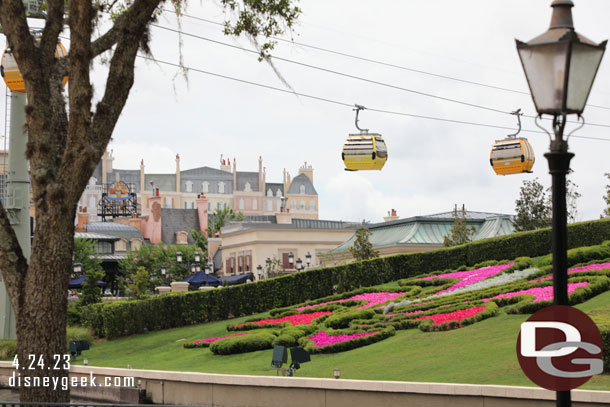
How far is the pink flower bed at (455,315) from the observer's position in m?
23.3

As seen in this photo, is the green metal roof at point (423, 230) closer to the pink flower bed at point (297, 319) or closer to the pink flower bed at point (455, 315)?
the pink flower bed at point (297, 319)

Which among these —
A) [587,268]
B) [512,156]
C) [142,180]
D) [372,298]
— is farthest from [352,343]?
[142,180]

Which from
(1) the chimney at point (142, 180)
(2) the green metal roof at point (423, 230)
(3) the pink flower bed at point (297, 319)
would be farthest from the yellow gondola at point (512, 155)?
(1) the chimney at point (142, 180)

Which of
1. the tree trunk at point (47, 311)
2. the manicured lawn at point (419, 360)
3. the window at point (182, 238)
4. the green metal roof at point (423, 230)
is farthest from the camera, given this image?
the window at point (182, 238)

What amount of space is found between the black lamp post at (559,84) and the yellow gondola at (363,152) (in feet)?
54.3

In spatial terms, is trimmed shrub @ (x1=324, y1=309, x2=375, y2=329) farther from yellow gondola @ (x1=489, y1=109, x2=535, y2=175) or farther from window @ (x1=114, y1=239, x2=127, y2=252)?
window @ (x1=114, y1=239, x2=127, y2=252)

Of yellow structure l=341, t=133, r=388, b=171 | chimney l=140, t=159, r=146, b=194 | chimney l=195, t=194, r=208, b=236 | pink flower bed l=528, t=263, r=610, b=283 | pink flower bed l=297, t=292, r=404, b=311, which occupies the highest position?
chimney l=140, t=159, r=146, b=194

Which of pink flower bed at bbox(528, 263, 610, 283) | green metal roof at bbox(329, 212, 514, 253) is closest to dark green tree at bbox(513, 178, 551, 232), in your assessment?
green metal roof at bbox(329, 212, 514, 253)

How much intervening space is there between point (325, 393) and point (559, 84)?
36.0 ft

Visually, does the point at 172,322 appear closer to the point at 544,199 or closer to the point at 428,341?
the point at 428,341

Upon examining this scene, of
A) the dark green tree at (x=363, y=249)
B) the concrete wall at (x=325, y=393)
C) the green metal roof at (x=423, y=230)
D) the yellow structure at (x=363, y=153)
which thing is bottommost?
the concrete wall at (x=325, y=393)

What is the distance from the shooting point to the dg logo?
5.92 meters

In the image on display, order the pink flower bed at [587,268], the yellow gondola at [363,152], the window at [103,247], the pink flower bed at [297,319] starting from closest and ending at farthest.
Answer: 1. the yellow gondola at [363,152]
2. the pink flower bed at [587,268]
3. the pink flower bed at [297,319]
4. the window at [103,247]

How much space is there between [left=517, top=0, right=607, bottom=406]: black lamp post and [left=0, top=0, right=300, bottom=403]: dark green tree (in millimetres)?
6013
